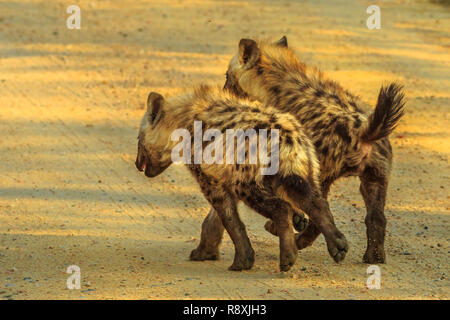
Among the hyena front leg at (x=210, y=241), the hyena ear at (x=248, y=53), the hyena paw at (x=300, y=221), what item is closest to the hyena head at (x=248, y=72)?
the hyena ear at (x=248, y=53)

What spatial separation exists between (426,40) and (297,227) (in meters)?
8.87

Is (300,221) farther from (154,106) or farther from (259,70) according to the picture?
(154,106)

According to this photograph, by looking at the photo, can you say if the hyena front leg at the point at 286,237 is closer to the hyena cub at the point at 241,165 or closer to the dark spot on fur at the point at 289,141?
the hyena cub at the point at 241,165

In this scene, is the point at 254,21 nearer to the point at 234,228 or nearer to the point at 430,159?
the point at 430,159

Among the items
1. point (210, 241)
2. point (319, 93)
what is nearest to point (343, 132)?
point (319, 93)

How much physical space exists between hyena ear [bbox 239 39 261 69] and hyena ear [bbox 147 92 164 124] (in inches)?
36.8

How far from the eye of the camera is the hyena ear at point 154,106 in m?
7.14

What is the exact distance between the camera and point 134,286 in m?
6.26

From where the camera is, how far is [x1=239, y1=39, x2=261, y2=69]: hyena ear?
7535 mm

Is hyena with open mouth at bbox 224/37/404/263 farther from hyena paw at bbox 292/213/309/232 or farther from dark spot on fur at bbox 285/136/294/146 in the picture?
dark spot on fur at bbox 285/136/294/146

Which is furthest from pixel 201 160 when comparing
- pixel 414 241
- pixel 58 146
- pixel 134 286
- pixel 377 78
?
pixel 377 78

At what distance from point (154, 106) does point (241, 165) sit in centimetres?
118

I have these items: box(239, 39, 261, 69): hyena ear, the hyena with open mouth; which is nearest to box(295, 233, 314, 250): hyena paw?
the hyena with open mouth

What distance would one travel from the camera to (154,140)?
7.29 m
